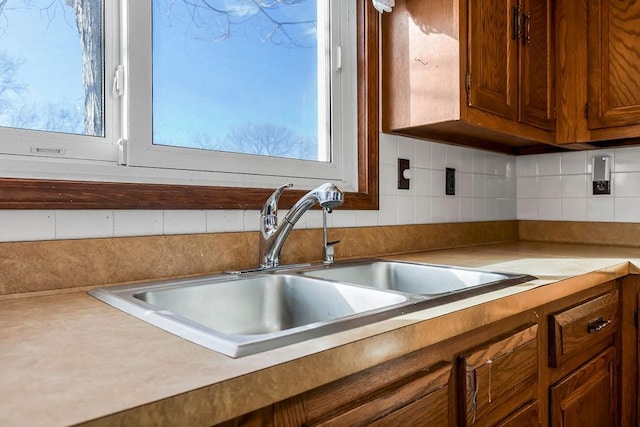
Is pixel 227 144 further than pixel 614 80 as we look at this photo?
No

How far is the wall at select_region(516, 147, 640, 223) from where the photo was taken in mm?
2031

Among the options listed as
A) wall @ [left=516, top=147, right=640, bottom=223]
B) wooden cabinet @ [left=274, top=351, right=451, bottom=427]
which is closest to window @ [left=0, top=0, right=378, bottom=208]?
wooden cabinet @ [left=274, top=351, right=451, bottom=427]

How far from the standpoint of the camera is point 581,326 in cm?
121

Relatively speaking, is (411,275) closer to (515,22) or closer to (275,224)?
(275,224)

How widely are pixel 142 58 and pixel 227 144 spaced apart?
0.32 metres

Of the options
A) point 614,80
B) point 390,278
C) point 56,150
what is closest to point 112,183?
point 56,150

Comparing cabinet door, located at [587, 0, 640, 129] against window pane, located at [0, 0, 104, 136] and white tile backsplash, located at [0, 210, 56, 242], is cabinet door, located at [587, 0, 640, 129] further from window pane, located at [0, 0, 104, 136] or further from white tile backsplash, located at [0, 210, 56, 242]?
white tile backsplash, located at [0, 210, 56, 242]

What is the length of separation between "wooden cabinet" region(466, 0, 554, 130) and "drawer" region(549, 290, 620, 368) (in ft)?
2.21

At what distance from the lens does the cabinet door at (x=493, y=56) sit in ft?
4.82

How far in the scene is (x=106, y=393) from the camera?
0.44m

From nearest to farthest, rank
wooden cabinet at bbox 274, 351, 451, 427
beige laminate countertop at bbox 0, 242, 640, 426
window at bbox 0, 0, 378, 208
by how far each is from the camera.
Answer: beige laminate countertop at bbox 0, 242, 640, 426 → wooden cabinet at bbox 274, 351, 451, 427 → window at bbox 0, 0, 378, 208

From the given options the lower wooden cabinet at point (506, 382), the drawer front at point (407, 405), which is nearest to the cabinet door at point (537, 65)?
the lower wooden cabinet at point (506, 382)

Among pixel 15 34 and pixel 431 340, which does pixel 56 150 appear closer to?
pixel 15 34

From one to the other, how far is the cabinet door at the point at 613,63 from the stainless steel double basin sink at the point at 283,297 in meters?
1.07
